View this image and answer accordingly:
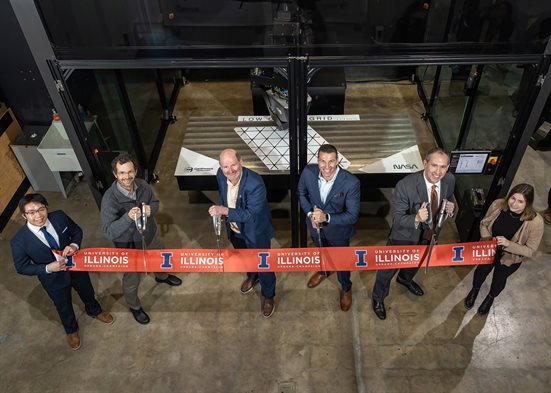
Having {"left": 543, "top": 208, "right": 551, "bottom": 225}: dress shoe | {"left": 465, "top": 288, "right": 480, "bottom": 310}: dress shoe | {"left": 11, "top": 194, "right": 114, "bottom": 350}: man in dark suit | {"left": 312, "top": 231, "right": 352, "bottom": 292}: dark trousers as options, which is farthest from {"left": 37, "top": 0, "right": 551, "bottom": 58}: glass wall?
{"left": 543, "top": 208, "right": 551, "bottom": 225}: dress shoe

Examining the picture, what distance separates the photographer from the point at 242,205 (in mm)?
4035

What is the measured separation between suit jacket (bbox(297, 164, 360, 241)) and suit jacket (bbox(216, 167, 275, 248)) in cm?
35

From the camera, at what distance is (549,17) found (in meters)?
3.63

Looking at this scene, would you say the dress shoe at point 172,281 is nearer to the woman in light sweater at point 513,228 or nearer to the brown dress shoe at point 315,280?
the brown dress shoe at point 315,280

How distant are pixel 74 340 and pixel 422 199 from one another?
3.21 m

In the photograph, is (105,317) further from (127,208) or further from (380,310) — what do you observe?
(380,310)

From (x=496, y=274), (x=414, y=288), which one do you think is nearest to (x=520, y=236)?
(x=496, y=274)

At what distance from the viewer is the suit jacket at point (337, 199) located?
3.94 m

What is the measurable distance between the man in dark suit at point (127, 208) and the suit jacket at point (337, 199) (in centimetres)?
125

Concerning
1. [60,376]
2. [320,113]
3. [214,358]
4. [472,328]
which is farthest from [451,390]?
[320,113]

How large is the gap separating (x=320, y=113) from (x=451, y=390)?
12.1 ft

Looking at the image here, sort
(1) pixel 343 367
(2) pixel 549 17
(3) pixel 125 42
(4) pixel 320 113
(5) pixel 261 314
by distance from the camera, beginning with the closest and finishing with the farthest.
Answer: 1. (2) pixel 549 17
2. (3) pixel 125 42
3. (1) pixel 343 367
4. (5) pixel 261 314
5. (4) pixel 320 113

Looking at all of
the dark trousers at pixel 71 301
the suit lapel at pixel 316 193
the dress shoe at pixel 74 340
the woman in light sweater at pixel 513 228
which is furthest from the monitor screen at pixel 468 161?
the dress shoe at pixel 74 340

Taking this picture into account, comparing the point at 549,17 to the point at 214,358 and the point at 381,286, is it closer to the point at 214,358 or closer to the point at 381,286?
the point at 381,286
